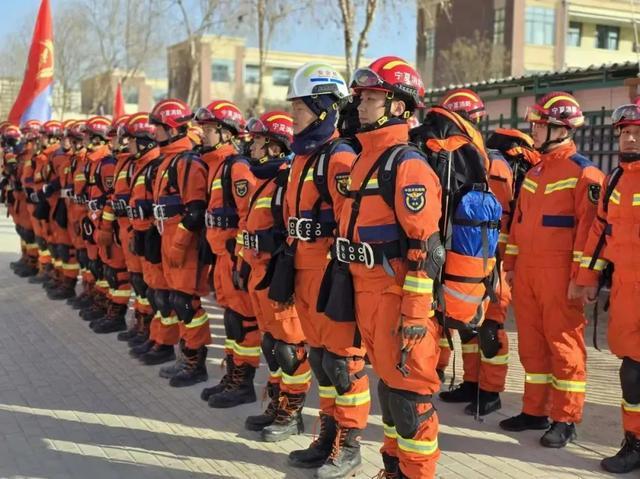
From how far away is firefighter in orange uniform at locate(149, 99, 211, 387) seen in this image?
629 cm

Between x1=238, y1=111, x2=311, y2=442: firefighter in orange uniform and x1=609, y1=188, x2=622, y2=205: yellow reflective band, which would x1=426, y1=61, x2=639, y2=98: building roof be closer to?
x1=609, y1=188, x2=622, y2=205: yellow reflective band

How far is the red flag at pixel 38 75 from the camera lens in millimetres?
14781

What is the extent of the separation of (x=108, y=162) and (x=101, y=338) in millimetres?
2109

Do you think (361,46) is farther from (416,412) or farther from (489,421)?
(416,412)

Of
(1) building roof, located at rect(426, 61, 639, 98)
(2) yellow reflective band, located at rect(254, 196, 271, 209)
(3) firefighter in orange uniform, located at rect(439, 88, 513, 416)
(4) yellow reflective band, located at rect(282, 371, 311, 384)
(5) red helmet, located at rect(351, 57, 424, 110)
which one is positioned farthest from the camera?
(1) building roof, located at rect(426, 61, 639, 98)

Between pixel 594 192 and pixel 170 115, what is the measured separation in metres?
3.98

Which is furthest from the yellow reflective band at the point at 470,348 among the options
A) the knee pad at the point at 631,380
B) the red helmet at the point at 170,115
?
the red helmet at the point at 170,115

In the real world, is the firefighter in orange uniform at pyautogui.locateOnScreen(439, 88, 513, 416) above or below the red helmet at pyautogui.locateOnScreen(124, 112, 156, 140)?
below

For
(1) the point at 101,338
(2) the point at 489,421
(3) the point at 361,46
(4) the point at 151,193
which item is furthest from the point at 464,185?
(3) the point at 361,46

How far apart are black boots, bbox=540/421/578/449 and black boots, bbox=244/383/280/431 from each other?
1929 mm

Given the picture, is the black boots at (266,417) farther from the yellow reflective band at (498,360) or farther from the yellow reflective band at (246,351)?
the yellow reflective band at (498,360)

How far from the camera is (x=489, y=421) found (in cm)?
538

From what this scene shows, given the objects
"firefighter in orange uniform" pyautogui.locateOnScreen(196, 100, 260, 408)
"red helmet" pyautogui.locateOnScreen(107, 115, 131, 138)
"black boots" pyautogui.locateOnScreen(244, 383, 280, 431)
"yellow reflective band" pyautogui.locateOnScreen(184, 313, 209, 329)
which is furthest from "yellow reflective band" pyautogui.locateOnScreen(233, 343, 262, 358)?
"red helmet" pyautogui.locateOnScreen(107, 115, 131, 138)

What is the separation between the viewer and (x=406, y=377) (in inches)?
143
